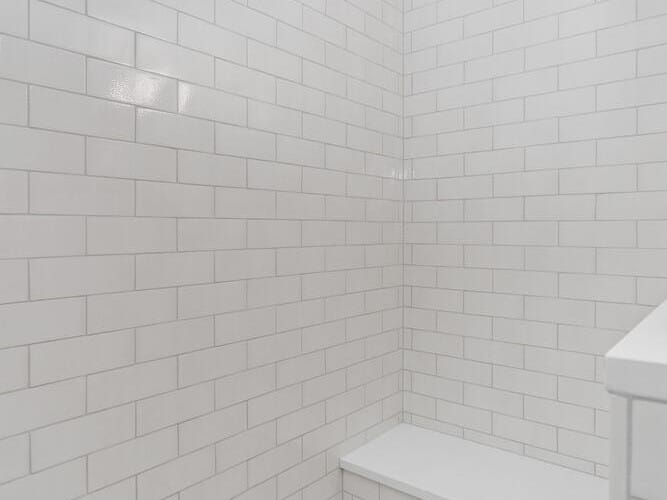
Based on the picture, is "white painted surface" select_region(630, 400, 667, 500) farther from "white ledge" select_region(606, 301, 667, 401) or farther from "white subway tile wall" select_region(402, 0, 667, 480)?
"white subway tile wall" select_region(402, 0, 667, 480)

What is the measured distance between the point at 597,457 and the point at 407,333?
0.73m

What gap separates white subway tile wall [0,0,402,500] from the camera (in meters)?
0.96

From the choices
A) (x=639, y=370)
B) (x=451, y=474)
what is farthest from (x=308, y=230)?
(x=639, y=370)

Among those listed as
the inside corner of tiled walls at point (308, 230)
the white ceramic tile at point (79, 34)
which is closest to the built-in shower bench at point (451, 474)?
the inside corner of tiled walls at point (308, 230)

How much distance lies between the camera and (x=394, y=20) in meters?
1.90

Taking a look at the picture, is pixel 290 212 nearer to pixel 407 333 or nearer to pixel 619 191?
pixel 407 333

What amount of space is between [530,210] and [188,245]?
1.09m

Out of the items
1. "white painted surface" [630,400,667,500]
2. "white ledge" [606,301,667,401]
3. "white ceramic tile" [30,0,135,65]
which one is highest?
"white ceramic tile" [30,0,135,65]

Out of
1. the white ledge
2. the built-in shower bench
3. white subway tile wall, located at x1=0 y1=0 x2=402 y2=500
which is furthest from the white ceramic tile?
the built-in shower bench

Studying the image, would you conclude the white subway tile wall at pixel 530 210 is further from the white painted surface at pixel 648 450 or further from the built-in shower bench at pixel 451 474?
the white painted surface at pixel 648 450

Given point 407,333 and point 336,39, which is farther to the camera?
point 407,333

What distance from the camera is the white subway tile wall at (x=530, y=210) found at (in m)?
1.46

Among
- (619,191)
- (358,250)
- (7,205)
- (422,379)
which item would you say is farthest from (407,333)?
(7,205)

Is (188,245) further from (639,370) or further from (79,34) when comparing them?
(639,370)
